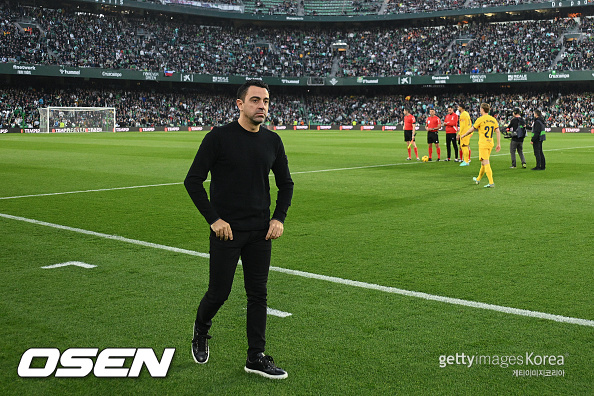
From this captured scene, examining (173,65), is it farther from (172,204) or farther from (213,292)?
(213,292)

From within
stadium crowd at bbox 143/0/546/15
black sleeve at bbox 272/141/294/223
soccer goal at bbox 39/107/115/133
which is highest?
stadium crowd at bbox 143/0/546/15

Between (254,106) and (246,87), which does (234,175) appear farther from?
(246,87)

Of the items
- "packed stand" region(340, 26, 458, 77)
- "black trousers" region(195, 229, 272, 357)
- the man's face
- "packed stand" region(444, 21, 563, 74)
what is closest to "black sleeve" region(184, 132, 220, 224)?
"black trousers" region(195, 229, 272, 357)

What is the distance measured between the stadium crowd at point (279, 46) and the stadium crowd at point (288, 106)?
11.5ft

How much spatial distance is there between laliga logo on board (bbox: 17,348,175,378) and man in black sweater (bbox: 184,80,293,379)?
587 mm

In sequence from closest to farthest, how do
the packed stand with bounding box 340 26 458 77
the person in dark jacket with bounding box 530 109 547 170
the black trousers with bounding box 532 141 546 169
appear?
the person in dark jacket with bounding box 530 109 547 170, the black trousers with bounding box 532 141 546 169, the packed stand with bounding box 340 26 458 77

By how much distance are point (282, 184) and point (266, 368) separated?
1366 millimetres

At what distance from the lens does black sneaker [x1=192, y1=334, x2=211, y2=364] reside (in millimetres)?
4539

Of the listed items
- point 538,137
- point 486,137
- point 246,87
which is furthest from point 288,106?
point 246,87

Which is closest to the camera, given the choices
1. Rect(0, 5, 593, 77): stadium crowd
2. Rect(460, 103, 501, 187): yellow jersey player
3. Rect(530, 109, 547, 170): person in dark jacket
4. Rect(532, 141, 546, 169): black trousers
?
Rect(460, 103, 501, 187): yellow jersey player

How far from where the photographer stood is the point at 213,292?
4.41 m

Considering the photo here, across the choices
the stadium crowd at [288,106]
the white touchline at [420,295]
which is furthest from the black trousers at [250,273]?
the stadium crowd at [288,106]

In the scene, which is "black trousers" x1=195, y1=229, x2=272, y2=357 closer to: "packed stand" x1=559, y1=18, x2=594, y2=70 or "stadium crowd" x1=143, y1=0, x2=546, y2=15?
"packed stand" x1=559, y1=18, x2=594, y2=70

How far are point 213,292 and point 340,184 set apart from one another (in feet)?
38.2
